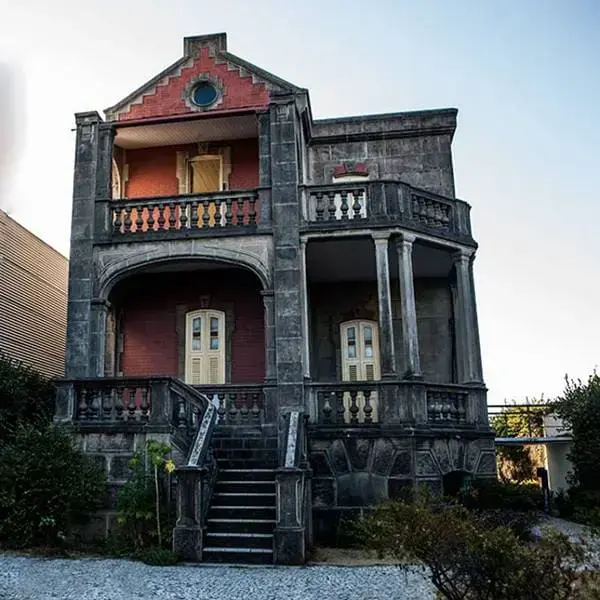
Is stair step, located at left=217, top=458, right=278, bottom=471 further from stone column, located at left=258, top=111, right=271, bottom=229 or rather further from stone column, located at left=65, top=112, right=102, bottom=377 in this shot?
stone column, located at left=258, top=111, right=271, bottom=229

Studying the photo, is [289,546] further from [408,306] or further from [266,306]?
[408,306]

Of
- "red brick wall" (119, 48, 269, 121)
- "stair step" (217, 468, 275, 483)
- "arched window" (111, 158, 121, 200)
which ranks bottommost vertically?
"stair step" (217, 468, 275, 483)

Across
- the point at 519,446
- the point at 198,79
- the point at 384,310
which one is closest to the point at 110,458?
the point at 384,310

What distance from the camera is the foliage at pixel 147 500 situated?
9.62 m

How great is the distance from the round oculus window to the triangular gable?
128 mm

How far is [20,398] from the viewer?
12273 mm

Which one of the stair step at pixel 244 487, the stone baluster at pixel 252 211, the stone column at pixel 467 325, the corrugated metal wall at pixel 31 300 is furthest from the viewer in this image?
the corrugated metal wall at pixel 31 300

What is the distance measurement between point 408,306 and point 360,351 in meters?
2.93

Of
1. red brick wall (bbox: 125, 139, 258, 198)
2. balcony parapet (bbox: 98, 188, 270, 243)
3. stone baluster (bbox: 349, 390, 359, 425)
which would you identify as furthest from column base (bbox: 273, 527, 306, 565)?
red brick wall (bbox: 125, 139, 258, 198)

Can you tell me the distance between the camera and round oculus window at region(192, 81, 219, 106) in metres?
15.6

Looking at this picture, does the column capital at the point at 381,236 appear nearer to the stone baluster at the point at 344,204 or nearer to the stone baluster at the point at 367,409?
the stone baluster at the point at 344,204

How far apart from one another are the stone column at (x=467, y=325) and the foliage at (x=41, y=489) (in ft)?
24.6

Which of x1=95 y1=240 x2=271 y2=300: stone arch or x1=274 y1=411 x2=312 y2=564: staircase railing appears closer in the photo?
x1=274 y1=411 x2=312 y2=564: staircase railing

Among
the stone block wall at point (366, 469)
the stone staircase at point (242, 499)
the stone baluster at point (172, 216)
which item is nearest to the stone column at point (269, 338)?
the stone staircase at point (242, 499)
